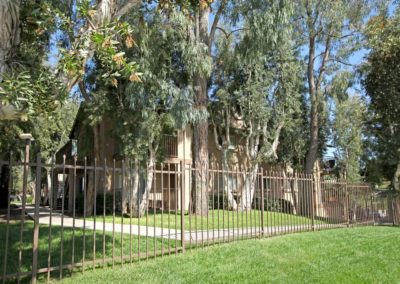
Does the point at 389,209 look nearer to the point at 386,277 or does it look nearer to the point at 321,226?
the point at 321,226

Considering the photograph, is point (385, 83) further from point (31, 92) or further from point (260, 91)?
point (31, 92)

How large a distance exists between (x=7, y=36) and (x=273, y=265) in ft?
20.2

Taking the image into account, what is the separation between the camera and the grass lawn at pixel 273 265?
7098 mm

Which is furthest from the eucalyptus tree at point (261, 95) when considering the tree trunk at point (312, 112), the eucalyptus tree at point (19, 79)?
the eucalyptus tree at point (19, 79)

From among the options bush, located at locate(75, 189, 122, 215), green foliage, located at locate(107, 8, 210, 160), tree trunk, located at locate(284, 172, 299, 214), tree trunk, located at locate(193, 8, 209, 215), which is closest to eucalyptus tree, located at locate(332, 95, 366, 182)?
tree trunk, located at locate(193, 8, 209, 215)

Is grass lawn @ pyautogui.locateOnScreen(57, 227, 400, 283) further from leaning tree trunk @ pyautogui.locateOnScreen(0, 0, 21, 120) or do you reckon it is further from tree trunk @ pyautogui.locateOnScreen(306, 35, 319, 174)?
tree trunk @ pyautogui.locateOnScreen(306, 35, 319, 174)

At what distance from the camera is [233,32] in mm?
21625

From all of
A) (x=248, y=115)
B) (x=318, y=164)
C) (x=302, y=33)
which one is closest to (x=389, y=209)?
(x=248, y=115)

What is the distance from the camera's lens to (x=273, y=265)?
26.5 feet

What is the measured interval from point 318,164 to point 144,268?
91.9ft

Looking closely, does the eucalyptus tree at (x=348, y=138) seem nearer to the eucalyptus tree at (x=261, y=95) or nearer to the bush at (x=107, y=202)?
the eucalyptus tree at (x=261, y=95)

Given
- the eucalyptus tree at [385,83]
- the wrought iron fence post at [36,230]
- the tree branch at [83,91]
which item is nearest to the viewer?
the wrought iron fence post at [36,230]

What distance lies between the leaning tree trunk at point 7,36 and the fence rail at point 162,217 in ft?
6.83

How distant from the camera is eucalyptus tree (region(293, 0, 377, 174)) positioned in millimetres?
24562
